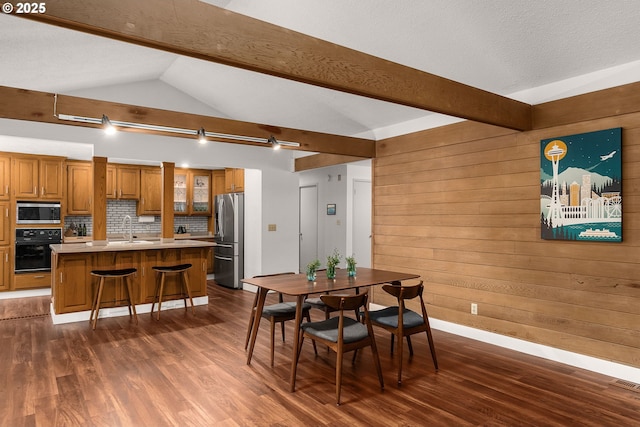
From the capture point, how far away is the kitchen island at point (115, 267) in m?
4.97

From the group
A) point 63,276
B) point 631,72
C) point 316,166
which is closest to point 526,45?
point 631,72

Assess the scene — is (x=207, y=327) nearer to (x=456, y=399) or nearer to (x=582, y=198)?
(x=456, y=399)

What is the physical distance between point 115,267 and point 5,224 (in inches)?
109

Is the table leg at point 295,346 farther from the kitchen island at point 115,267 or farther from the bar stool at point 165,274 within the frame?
the kitchen island at point 115,267

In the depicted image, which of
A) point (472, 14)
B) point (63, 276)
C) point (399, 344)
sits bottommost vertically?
point (399, 344)

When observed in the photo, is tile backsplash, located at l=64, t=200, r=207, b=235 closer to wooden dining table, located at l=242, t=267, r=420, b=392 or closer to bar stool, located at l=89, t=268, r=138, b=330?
bar stool, located at l=89, t=268, r=138, b=330

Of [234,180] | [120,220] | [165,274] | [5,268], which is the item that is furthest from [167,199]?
[5,268]

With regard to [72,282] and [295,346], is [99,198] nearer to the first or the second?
[72,282]

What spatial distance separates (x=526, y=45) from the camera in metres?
3.32

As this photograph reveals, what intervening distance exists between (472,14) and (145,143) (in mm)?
4928

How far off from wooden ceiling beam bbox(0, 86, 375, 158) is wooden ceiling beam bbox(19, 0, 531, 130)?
222cm

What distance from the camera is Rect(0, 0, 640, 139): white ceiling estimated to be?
118 inches

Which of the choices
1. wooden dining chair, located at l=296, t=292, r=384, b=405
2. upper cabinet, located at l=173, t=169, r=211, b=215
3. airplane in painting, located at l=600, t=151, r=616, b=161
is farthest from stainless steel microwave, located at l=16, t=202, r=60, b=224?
airplane in painting, located at l=600, t=151, r=616, b=161

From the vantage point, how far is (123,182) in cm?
771
